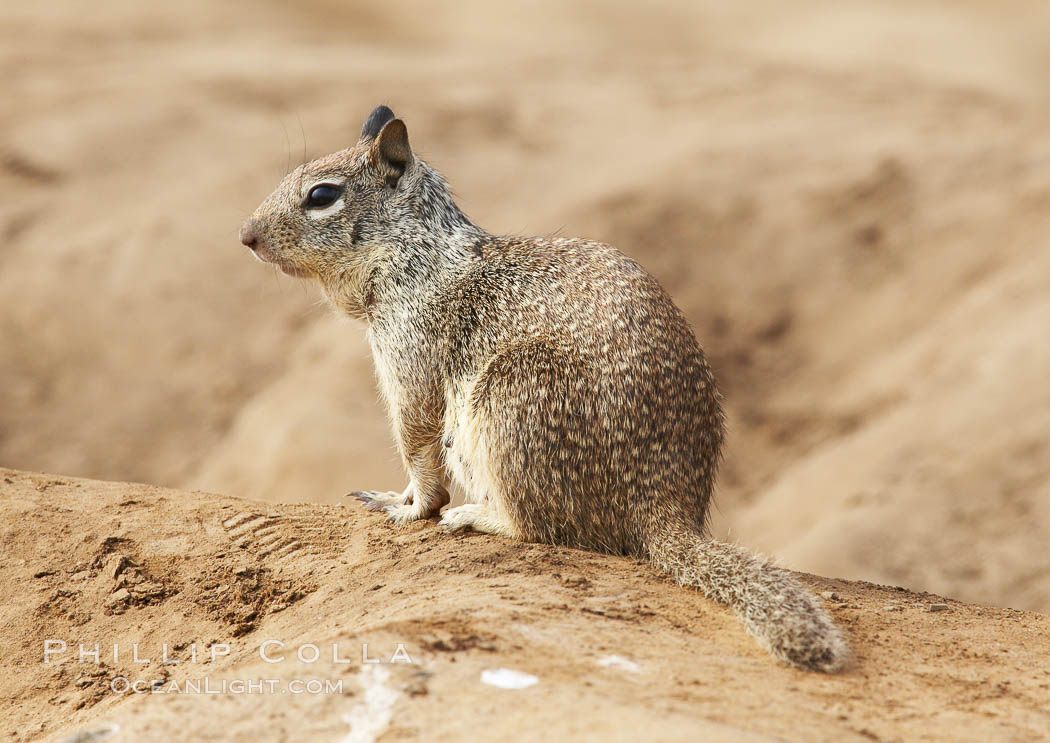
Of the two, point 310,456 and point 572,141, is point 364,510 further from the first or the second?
point 572,141

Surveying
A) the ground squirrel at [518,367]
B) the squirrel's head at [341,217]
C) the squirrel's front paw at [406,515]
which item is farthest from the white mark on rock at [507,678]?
the squirrel's head at [341,217]

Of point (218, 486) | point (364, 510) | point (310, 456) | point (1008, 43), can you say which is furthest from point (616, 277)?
point (1008, 43)

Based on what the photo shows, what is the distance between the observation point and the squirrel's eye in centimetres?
638

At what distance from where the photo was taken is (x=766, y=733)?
3721 millimetres

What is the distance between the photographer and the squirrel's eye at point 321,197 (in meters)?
6.38

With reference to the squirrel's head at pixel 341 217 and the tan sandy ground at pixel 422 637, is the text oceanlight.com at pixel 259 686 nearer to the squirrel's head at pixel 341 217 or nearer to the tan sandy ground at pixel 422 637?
the tan sandy ground at pixel 422 637

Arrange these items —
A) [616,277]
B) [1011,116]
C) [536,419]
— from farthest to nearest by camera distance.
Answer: [1011,116], [616,277], [536,419]

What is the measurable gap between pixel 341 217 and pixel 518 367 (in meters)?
1.47

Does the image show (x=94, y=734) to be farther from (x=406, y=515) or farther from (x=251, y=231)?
(x=251, y=231)

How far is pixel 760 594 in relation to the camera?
190 inches

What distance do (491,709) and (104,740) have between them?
1.25 m

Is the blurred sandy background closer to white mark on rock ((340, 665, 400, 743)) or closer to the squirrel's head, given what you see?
the squirrel's head

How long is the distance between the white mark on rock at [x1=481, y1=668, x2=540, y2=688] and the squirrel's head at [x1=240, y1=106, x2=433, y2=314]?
2.83m

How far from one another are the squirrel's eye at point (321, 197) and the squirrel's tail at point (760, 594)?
2.56 m
